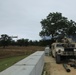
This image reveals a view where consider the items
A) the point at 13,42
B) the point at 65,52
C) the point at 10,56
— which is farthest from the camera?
the point at 13,42

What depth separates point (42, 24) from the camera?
55781 mm

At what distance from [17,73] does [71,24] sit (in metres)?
52.0

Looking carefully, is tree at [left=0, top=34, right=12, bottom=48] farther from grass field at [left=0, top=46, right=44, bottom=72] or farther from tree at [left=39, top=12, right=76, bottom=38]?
grass field at [left=0, top=46, right=44, bottom=72]

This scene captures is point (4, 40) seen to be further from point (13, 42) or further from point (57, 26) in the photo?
point (57, 26)

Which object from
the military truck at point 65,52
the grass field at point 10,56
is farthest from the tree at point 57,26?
the military truck at point 65,52

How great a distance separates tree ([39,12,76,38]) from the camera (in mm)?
54500

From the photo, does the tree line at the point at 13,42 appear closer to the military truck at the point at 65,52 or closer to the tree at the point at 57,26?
the tree at the point at 57,26

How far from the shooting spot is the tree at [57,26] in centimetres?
5450

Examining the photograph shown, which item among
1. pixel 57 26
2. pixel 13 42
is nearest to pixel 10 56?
pixel 57 26

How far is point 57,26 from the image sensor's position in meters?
55.5

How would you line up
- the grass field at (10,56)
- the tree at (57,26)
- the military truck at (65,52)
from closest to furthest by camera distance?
1. the grass field at (10,56)
2. the military truck at (65,52)
3. the tree at (57,26)

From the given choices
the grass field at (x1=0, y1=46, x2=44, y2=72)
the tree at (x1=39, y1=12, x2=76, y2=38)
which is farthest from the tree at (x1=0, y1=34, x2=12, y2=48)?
the grass field at (x1=0, y1=46, x2=44, y2=72)

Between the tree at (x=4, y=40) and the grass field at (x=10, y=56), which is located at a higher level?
the tree at (x=4, y=40)

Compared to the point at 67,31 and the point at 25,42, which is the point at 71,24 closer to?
the point at 67,31
